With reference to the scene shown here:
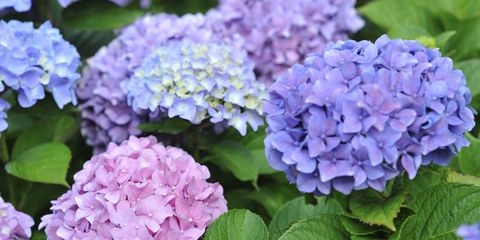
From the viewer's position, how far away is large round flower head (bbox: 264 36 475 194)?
1.48 m

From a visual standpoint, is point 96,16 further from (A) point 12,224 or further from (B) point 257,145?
(A) point 12,224

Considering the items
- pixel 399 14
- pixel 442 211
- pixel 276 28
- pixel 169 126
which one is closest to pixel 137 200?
pixel 169 126

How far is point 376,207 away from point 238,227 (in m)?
0.28

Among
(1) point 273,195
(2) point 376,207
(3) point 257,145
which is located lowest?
(1) point 273,195

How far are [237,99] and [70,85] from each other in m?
0.44

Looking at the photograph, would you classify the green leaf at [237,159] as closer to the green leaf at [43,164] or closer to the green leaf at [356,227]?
the green leaf at [43,164]

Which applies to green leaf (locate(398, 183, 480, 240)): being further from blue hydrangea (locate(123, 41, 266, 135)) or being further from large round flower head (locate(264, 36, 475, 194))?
blue hydrangea (locate(123, 41, 266, 135))

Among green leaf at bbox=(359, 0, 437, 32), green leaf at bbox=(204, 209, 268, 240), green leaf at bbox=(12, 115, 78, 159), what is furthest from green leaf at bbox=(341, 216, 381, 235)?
green leaf at bbox=(359, 0, 437, 32)

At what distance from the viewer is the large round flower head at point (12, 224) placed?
1.83 metres

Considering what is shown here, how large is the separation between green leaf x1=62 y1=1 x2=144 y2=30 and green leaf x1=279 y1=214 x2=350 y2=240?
118 cm

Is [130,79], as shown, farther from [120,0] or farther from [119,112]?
[120,0]

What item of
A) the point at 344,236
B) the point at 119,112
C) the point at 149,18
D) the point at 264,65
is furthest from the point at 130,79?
the point at 344,236

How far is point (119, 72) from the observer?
2.32 metres

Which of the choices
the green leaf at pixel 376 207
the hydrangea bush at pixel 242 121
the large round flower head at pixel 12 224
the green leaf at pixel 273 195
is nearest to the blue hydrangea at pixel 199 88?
the hydrangea bush at pixel 242 121
